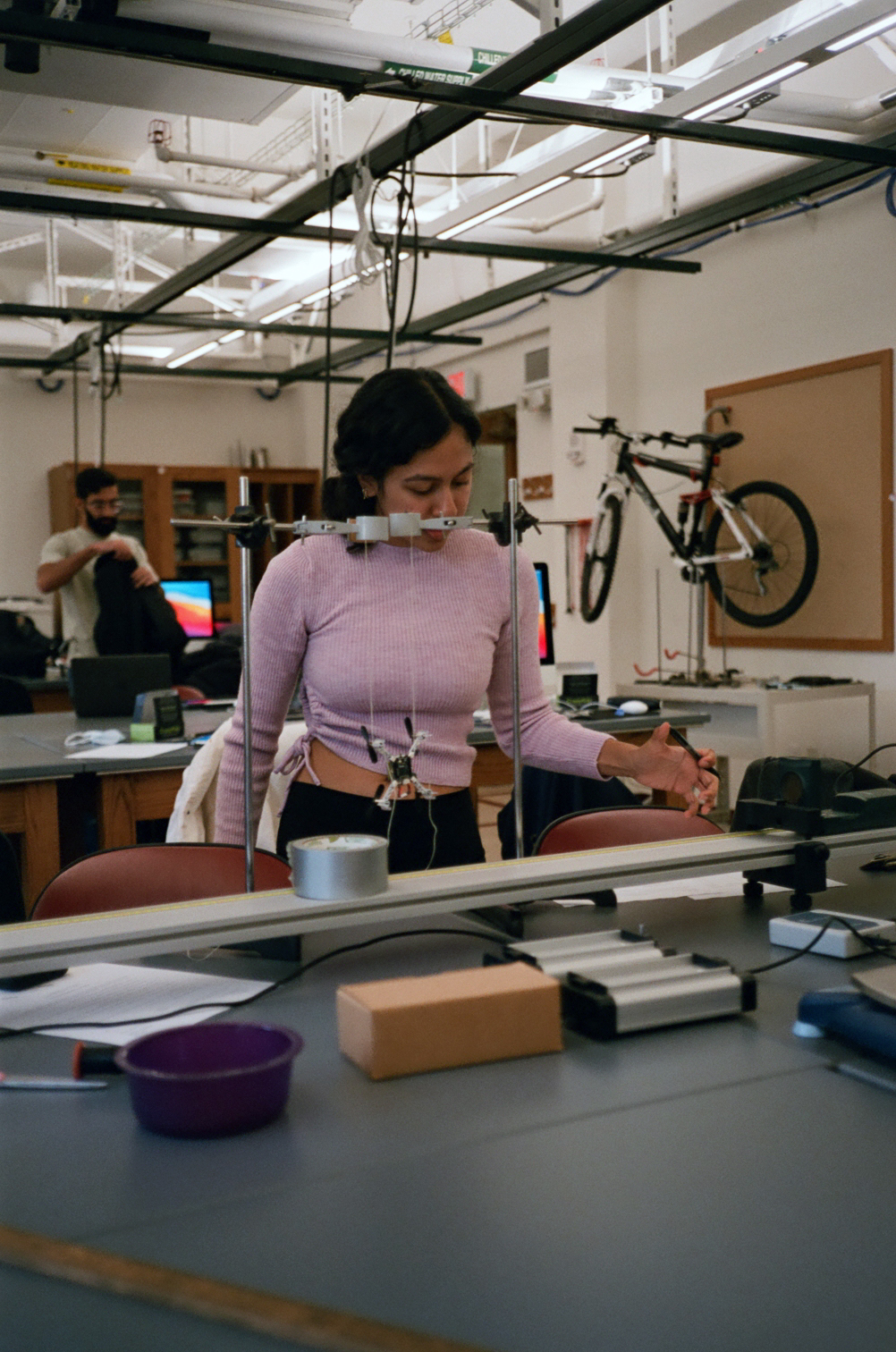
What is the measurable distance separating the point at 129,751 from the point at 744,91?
2250 mm

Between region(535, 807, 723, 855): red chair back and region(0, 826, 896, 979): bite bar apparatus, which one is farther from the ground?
region(0, 826, 896, 979): bite bar apparatus

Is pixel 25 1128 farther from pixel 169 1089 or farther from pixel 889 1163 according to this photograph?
pixel 889 1163

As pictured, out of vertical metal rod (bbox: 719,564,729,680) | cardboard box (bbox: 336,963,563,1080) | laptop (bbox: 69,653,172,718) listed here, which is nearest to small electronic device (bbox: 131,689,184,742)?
laptop (bbox: 69,653,172,718)

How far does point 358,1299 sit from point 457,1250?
0.07 metres

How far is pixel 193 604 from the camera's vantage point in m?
5.87

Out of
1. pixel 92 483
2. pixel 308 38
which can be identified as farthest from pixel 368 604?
pixel 92 483

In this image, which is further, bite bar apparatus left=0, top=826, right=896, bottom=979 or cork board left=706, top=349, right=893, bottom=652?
cork board left=706, top=349, right=893, bottom=652

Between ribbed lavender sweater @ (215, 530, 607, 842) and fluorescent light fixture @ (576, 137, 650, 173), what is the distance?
2191 millimetres

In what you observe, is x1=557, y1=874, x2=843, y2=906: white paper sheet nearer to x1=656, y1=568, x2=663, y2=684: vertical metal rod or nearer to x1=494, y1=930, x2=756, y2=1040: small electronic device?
x1=494, y1=930, x2=756, y2=1040: small electronic device

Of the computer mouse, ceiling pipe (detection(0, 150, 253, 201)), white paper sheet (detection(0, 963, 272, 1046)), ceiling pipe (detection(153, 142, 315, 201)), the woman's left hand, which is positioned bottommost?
white paper sheet (detection(0, 963, 272, 1046))

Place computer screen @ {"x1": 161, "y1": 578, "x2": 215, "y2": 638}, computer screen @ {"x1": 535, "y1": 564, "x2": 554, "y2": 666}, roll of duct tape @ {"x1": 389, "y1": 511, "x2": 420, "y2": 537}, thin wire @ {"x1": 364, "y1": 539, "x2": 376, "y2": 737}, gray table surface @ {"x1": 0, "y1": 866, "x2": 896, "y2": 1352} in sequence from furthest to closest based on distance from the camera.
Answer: computer screen @ {"x1": 161, "y1": 578, "x2": 215, "y2": 638}, computer screen @ {"x1": 535, "y1": 564, "x2": 554, "y2": 666}, thin wire @ {"x1": 364, "y1": 539, "x2": 376, "y2": 737}, roll of duct tape @ {"x1": 389, "y1": 511, "x2": 420, "y2": 537}, gray table surface @ {"x1": 0, "y1": 866, "x2": 896, "y2": 1352}

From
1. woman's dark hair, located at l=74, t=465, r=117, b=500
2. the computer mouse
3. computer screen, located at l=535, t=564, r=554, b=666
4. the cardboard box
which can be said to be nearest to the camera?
the cardboard box

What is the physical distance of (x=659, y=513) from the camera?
546cm

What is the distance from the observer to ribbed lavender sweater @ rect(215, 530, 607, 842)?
1.71 m
